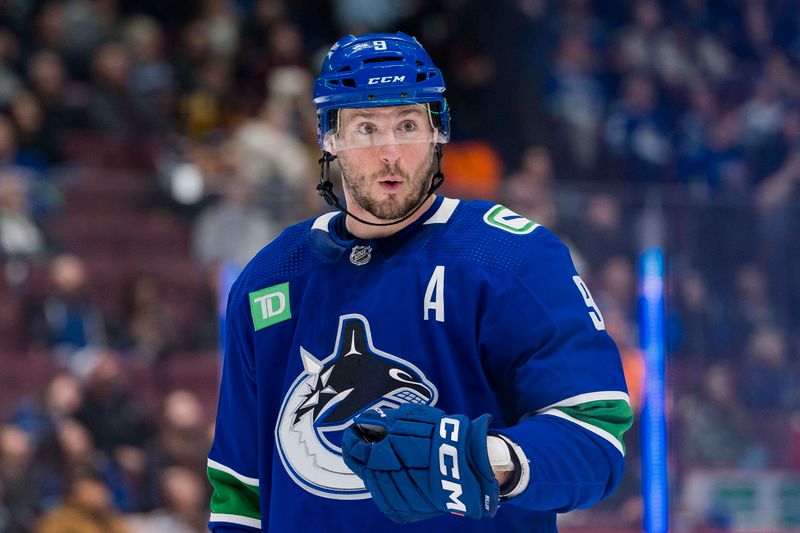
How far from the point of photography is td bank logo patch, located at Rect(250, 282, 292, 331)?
6.04ft

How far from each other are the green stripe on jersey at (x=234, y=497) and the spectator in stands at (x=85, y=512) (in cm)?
334

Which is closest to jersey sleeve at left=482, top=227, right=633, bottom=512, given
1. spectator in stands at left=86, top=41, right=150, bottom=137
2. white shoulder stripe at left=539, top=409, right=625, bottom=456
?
white shoulder stripe at left=539, top=409, right=625, bottom=456

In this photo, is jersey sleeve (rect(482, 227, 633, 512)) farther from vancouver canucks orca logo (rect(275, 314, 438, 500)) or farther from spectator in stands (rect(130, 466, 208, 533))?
spectator in stands (rect(130, 466, 208, 533))

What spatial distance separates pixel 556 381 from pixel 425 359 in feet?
0.61

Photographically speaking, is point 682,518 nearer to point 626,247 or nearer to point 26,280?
point 626,247

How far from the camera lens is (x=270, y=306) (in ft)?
6.09

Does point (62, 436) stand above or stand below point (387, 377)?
below

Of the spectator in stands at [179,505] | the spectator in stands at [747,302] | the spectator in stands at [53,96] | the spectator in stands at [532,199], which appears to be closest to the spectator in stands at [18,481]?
the spectator in stands at [179,505]

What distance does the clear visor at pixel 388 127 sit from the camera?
178 centimetres

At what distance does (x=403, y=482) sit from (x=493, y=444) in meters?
0.11

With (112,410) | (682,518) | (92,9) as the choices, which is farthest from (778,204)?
(92,9)

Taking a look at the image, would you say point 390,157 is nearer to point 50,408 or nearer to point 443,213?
point 443,213

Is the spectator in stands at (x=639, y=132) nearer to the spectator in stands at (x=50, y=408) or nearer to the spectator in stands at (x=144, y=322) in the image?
the spectator in stands at (x=144, y=322)

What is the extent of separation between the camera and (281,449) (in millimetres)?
1801
